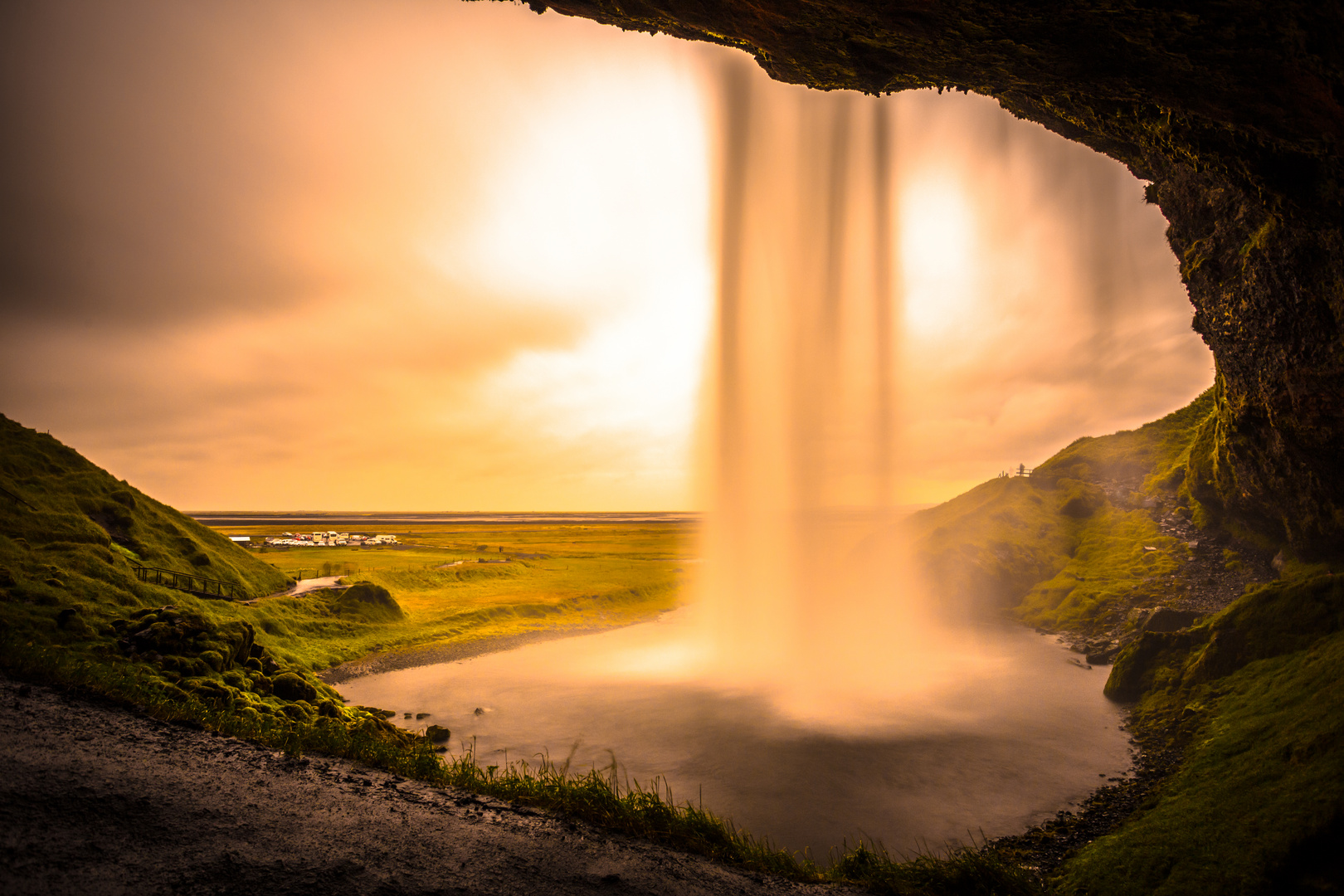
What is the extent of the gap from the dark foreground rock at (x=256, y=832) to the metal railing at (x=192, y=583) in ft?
86.0

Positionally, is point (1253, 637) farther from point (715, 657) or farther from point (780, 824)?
point (715, 657)

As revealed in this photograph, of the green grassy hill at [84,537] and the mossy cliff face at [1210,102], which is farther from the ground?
the mossy cliff face at [1210,102]

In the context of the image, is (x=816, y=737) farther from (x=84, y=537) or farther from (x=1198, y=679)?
(x=84, y=537)

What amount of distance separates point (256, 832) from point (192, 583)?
1457 inches

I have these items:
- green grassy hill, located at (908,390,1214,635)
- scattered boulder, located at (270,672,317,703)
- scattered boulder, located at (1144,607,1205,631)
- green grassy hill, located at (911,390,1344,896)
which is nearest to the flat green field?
scattered boulder, located at (270,672,317,703)

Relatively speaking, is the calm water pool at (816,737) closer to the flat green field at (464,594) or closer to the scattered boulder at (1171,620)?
the scattered boulder at (1171,620)

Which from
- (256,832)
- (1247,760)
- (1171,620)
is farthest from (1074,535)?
(256,832)

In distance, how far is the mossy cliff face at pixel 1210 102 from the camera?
8766 millimetres

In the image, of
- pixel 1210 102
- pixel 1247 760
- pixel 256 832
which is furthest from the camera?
pixel 1247 760

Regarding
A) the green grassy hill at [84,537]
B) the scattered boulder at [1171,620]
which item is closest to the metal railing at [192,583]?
the green grassy hill at [84,537]

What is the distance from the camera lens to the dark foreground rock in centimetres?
715

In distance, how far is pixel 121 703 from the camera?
41.3ft

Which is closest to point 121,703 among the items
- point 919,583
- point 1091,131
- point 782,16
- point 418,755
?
point 418,755

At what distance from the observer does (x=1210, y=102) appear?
32.3ft
